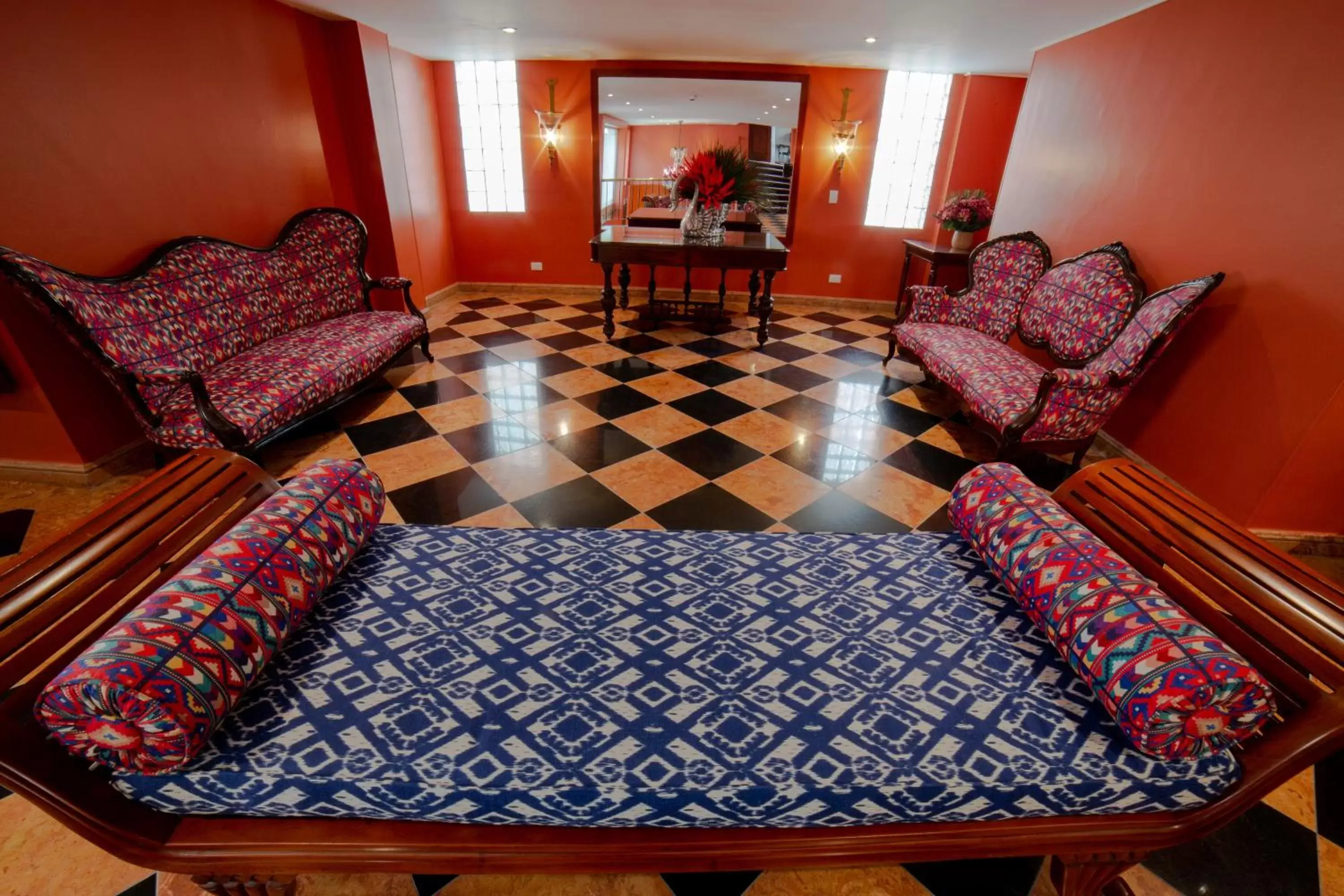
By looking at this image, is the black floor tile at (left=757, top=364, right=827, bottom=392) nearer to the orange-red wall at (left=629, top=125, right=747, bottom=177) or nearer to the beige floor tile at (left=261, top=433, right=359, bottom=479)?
the beige floor tile at (left=261, top=433, right=359, bottom=479)

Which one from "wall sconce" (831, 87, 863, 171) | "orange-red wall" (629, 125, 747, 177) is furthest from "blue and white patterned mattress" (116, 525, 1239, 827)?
"orange-red wall" (629, 125, 747, 177)

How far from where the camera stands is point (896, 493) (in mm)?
2602

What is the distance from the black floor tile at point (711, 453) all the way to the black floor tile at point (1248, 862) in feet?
6.26

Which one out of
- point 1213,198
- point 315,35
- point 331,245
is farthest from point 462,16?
point 1213,198

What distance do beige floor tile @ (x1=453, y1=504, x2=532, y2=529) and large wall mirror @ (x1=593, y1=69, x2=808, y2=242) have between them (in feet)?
12.5

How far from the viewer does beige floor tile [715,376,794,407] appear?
11.7 ft

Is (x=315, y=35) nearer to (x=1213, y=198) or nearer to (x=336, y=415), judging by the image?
(x=336, y=415)

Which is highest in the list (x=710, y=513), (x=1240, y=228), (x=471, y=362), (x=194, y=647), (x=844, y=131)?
(x=844, y=131)

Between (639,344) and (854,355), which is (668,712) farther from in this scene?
(854,355)

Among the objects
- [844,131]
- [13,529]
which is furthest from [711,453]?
[844,131]

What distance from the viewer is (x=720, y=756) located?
932 mm

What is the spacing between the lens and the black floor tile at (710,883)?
1.16 metres

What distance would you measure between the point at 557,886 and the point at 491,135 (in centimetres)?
612

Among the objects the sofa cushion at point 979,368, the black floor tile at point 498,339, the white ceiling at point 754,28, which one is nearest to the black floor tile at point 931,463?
the sofa cushion at point 979,368
